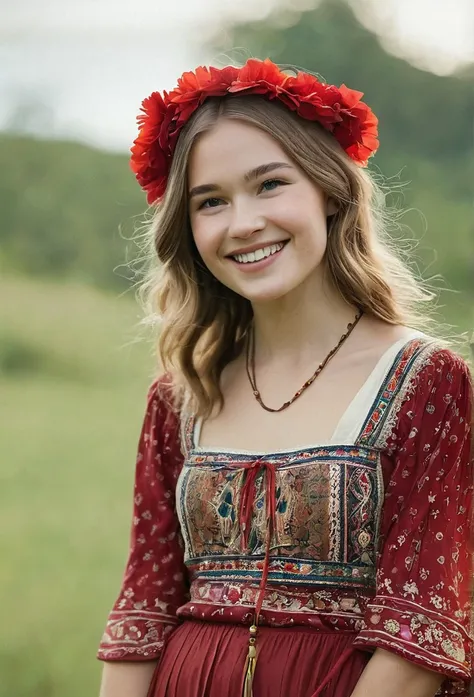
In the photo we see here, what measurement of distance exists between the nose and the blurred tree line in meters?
4.44

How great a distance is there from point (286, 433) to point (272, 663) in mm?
378

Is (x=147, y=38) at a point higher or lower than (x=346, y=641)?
higher

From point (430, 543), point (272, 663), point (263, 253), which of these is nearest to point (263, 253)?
point (263, 253)

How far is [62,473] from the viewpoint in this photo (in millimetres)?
6102

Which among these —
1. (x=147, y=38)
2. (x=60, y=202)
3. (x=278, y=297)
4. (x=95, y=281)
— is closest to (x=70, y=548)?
(x=95, y=281)

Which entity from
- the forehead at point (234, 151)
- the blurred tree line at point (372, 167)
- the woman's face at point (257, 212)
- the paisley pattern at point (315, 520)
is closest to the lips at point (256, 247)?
the woman's face at point (257, 212)

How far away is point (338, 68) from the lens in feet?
22.7

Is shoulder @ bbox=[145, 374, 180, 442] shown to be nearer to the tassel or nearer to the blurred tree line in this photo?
the tassel

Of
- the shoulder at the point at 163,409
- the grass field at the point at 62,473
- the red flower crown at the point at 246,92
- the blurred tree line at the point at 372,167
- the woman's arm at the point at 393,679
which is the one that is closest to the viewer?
the woman's arm at the point at 393,679

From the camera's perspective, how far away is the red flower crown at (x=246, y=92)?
1.74 m

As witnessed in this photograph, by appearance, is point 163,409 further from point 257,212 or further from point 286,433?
point 257,212

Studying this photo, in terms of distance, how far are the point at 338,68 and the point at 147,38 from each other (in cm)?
136

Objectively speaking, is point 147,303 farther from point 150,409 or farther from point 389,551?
point 389,551

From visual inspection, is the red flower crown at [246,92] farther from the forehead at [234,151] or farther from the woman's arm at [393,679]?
→ the woman's arm at [393,679]
